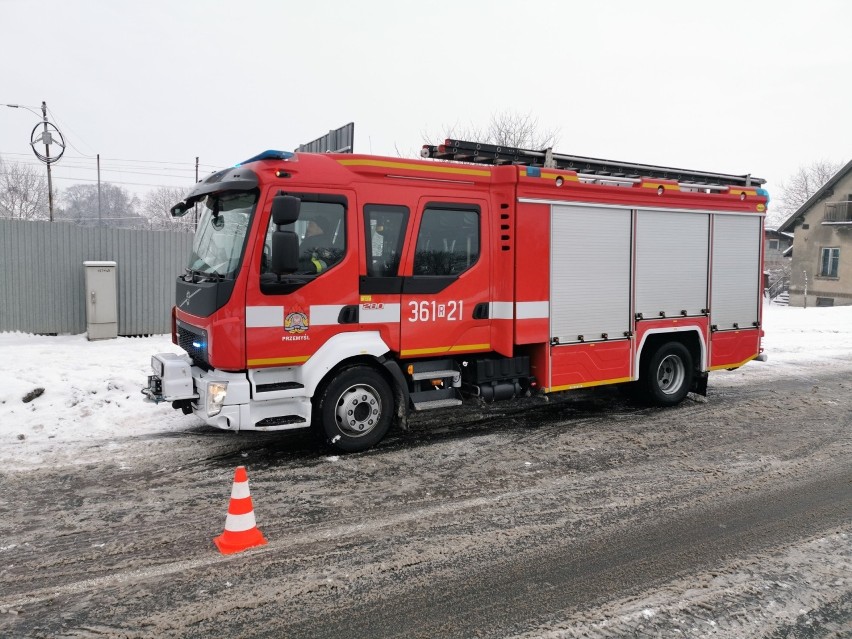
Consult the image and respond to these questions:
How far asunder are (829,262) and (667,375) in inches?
1383

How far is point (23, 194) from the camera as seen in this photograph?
49.5m

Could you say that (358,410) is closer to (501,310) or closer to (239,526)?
(501,310)

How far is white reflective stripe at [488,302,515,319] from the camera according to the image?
7297 millimetres

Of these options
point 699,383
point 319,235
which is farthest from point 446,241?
point 699,383

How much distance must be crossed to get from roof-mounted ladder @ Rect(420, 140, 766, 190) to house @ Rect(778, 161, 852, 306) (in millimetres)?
31113

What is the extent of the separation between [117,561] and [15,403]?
15.0 feet

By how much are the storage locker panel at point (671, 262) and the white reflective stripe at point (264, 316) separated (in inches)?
183

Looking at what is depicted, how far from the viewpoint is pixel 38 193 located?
177 feet

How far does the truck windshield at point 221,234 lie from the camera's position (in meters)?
6.15

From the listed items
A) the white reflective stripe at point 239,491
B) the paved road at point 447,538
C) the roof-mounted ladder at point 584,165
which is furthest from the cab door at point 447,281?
the white reflective stripe at point 239,491

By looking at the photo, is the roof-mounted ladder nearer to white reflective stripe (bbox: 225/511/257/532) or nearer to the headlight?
the headlight

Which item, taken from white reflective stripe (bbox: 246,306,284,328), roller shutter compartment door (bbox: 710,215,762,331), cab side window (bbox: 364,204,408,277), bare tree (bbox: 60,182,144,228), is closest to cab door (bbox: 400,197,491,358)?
cab side window (bbox: 364,204,408,277)

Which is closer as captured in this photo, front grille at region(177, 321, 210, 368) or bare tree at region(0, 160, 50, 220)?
front grille at region(177, 321, 210, 368)

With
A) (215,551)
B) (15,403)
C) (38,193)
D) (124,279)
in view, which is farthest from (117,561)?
(38,193)
